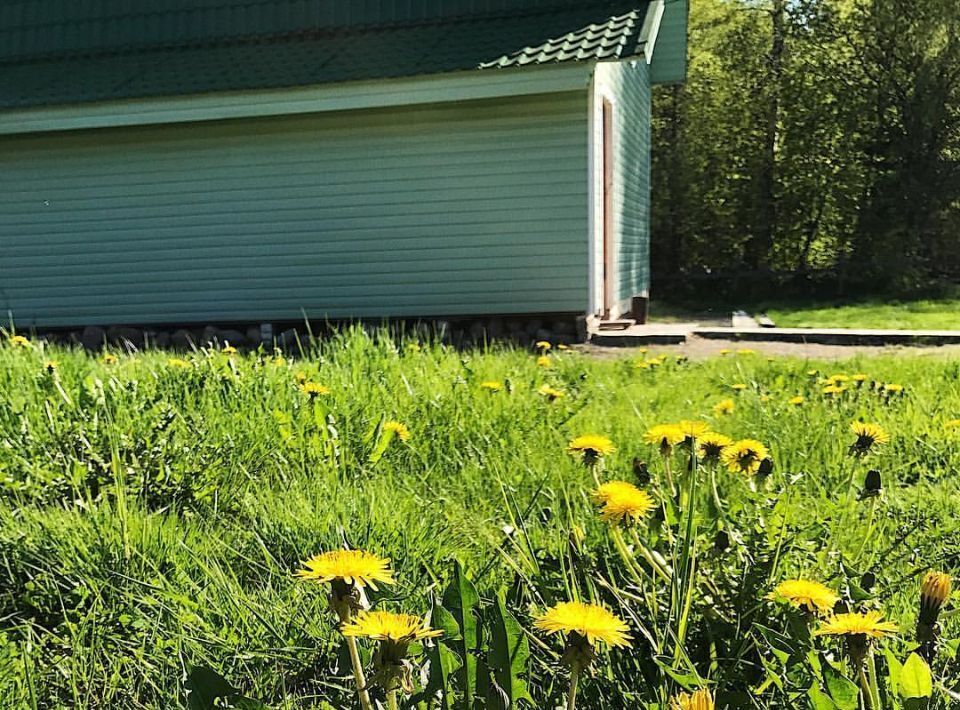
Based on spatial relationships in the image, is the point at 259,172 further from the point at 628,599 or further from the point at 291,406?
the point at 628,599

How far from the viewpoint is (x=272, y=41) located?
962 cm

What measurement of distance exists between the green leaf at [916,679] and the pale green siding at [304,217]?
24.0 feet

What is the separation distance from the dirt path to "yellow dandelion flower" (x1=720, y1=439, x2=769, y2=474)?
5457mm

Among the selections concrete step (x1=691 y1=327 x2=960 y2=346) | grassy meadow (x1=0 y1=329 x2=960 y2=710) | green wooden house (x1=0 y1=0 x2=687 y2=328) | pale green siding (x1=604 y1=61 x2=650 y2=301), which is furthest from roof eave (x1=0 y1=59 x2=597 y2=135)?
grassy meadow (x1=0 y1=329 x2=960 y2=710)

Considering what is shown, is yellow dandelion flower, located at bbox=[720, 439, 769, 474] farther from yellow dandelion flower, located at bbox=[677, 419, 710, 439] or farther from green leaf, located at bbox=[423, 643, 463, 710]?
green leaf, located at bbox=[423, 643, 463, 710]

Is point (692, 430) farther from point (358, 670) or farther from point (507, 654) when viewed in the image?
point (358, 670)

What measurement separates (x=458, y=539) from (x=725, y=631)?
30.5 inches

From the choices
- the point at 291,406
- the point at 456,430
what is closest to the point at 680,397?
the point at 456,430

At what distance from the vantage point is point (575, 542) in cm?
132

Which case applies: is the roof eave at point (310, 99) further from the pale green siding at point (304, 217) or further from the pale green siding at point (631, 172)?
the pale green siding at point (631, 172)

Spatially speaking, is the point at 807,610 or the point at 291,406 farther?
the point at 291,406

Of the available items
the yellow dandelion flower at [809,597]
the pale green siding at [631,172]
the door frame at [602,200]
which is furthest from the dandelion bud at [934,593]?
the pale green siding at [631,172]

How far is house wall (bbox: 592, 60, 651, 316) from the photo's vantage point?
8.72 metres

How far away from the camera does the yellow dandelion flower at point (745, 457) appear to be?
1565 millimetres
